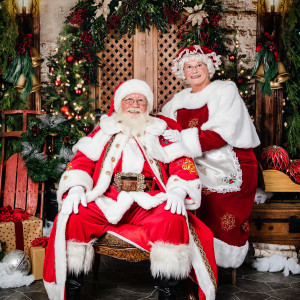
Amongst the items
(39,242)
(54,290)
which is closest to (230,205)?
(54,290)

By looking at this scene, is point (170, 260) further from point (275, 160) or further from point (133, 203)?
point (275, 160)

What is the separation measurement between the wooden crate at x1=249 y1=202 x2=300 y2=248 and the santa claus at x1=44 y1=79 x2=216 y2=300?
1405mm

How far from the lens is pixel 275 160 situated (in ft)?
13.7

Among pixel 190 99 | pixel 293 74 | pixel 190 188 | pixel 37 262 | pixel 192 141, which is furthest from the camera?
pixel 293 74

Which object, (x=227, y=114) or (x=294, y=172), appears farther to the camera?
(x=294, y=172)

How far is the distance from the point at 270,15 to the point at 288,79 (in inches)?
36.6

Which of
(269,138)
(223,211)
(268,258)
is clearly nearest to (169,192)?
(223,211)

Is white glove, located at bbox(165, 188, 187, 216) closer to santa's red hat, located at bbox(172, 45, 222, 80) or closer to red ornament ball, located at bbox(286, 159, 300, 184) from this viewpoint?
santa's red hat, located at bbox(172, 45, 222, 80)

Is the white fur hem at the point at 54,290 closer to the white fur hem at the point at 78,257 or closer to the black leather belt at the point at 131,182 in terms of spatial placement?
the white fur hem at the point at 78,257

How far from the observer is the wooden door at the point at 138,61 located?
4934 millimetres

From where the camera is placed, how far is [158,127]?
9.89 ft

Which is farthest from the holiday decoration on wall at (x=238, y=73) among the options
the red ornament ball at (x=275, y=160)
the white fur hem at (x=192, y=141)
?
the white fur hem at (x=192, y=141)

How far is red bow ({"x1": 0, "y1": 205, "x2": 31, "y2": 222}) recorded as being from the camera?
346cm

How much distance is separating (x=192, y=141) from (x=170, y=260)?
113 cm
